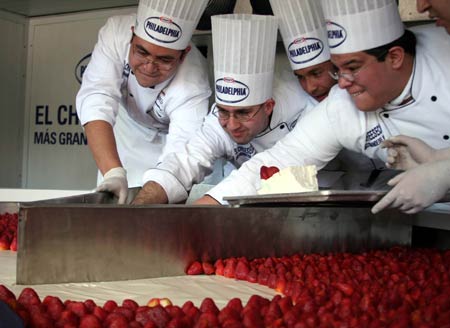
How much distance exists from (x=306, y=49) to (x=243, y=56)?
0.24m

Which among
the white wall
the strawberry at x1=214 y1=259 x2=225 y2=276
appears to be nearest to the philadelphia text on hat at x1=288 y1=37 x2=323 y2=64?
the strawberry at x1=214 y1=259 x2=225 y2=276

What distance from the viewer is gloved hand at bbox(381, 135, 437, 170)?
2131 mm

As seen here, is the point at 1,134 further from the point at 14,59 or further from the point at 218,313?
the point at 218,313

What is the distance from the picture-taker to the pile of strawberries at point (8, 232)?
7.53 feet

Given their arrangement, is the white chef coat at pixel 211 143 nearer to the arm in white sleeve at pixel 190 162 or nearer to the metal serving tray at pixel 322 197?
the arm in white sleeve at pixel 190 162

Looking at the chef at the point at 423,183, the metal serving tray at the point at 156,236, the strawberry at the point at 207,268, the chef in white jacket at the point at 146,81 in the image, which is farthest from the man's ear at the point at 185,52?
the strawberry at the point at 207,268

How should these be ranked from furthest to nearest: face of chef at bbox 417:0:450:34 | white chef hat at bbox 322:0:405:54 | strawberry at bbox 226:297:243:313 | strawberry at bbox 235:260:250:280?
white chef hat at bbox 322:0:405:54 < face of chef at bbox 417:0:450:34 < strawberry at bbox 235:260:250:280 < strawberry at bbox 226:297:243:313

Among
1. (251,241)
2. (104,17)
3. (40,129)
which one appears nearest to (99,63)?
(251,241)

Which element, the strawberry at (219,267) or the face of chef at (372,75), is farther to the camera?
the face of chef at (372,75)

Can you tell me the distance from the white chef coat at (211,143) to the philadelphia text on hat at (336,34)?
51 cm

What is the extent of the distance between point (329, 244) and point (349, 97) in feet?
1.87

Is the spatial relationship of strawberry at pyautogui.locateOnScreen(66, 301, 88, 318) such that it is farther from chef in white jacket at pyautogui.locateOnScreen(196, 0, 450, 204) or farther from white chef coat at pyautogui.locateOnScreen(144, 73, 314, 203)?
white chef coat at pyautogui.locateOnScreen(144, 73, 314, 203)

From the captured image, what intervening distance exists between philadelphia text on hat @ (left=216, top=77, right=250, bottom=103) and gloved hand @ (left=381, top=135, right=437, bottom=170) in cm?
64

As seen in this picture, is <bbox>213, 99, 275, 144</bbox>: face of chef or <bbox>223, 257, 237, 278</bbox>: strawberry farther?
<bbox>213, 99, 275, 144</bbox>: face of chef
